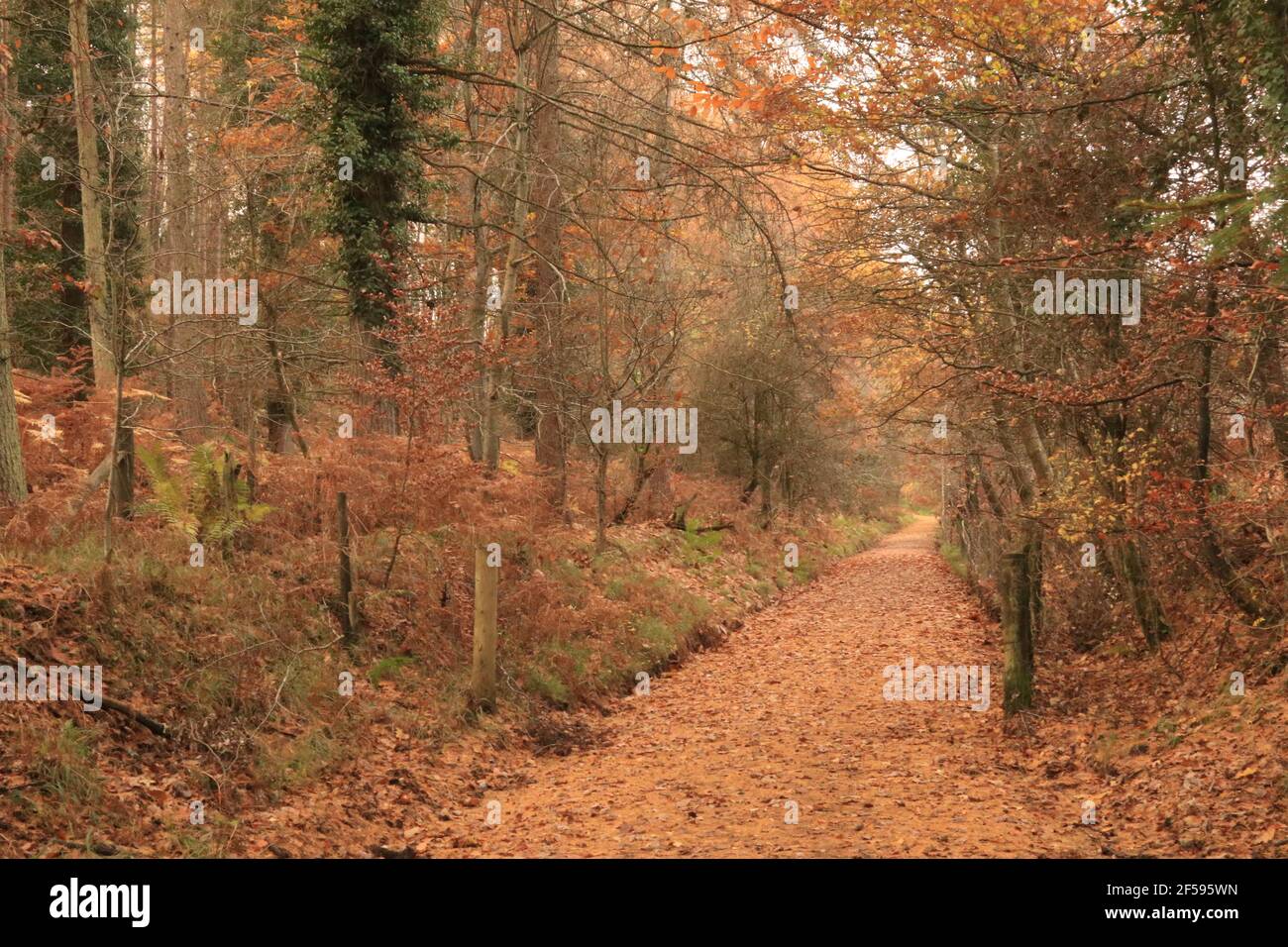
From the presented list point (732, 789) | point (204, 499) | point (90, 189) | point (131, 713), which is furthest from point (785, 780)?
point (90, 189)

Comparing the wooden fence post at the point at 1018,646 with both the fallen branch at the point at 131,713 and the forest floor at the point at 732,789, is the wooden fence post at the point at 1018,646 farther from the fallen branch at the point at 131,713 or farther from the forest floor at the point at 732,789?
the fallen branch at the point at 131,713

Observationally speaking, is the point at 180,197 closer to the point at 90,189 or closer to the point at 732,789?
the point at 90,189

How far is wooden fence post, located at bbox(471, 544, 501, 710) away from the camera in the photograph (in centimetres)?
1010

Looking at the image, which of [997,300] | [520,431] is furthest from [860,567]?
[997,300]

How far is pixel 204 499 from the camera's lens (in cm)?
984

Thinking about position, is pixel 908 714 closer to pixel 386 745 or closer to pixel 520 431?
pixel 386 745

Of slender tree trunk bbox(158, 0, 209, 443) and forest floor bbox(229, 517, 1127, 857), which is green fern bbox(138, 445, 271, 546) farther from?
slender tree trunk bbox(158, 0, 209, 443)

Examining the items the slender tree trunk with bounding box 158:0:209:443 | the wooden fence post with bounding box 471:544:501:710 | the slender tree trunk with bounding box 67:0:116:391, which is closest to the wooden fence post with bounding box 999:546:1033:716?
the wooden fence post with bounding box 471:544:501:710

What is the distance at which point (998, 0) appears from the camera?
31.4 feet

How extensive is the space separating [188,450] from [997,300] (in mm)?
10826

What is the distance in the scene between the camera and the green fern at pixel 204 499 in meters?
9.50

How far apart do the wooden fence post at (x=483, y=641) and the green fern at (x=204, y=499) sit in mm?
2427

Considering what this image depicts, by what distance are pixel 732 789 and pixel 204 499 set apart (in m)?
6.08

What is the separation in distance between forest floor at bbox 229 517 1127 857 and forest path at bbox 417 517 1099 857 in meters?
0.02
